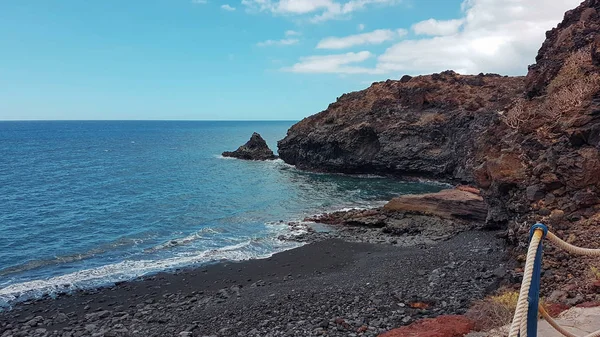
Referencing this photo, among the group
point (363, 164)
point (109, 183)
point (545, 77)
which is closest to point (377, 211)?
point (545, 77)

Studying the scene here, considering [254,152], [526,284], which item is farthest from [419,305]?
[254,152]

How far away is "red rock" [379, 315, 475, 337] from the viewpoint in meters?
9.71

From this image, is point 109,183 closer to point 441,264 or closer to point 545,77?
point 441,264

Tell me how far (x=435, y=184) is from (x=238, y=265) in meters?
35.5

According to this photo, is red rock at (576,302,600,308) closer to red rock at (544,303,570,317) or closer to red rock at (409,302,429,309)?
red rock at (544,303,570,317)

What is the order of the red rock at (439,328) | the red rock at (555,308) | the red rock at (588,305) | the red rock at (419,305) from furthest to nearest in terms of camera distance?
the red rock at (419,305)
the red rock at (439,328)
the red rock at (555,308)
the red rock at (588,305)

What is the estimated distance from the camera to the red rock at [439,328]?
971cm

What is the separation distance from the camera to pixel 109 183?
163 ft

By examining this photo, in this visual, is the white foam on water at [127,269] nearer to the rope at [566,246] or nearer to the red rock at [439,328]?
the red rock at [439,328]

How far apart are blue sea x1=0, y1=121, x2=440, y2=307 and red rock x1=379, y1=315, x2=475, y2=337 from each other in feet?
51.4

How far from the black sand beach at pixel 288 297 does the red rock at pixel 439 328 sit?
5.00ft

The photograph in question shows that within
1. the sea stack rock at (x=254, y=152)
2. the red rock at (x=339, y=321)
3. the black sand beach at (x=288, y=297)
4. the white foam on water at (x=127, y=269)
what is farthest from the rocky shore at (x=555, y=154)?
the sea stack rock at (x=254, y=152)

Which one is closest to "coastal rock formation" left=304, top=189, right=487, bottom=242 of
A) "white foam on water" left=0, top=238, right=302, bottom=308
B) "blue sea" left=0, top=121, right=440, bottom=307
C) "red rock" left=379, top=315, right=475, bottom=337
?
"blue sea" left=0, top=121, right=440, bottom=307

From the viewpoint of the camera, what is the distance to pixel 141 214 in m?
35.4
